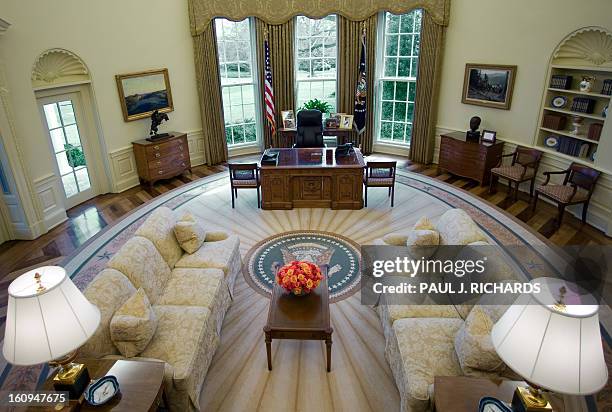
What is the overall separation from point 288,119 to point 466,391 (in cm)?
726

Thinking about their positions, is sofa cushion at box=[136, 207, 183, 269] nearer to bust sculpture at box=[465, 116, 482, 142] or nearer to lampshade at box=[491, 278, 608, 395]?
lampshade at box=[491, 278, 608, 395]

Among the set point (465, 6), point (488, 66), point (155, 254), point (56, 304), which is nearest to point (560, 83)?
point (488, 66)

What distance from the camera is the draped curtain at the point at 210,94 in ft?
26.9

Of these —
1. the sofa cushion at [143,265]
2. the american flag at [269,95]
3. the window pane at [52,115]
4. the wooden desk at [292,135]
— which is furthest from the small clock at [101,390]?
the american flag at [269,95]

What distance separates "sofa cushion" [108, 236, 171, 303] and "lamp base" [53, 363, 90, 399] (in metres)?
1.23

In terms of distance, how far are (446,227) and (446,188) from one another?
346 centimetres

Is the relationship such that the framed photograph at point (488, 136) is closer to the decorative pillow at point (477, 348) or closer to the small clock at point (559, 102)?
the small clock at point (559, 102)

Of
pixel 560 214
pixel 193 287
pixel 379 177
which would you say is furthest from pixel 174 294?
pixel 560 214

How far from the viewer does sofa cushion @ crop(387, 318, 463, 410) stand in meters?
2.95

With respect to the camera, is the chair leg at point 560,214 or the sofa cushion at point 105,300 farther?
the chair leg at point 560,214

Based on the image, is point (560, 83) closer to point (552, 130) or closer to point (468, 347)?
point (552, 130)

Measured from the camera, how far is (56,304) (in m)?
2.12

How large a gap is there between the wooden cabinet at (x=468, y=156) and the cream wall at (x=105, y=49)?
5239 millimetres

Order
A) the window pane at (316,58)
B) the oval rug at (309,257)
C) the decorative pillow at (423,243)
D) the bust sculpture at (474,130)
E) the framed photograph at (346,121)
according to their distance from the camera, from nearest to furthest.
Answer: the decorative pillow at (423,243), the oval rug at (309,257), the bust sculpture at (474,130), the window pane at (316,58), the framed photograph at (346,121)
